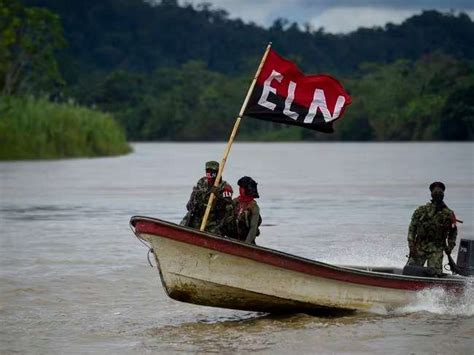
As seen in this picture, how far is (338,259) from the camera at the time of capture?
20.0 m

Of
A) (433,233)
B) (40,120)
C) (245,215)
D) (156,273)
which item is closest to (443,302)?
(433,233)

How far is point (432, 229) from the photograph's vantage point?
47.0ft

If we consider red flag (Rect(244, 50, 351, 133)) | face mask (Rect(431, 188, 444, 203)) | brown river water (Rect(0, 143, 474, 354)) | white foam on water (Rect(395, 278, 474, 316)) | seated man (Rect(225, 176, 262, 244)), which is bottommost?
brown river water (Rect(0, 143, 474, 354))

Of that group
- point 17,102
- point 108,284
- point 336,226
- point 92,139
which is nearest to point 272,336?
point 108,284

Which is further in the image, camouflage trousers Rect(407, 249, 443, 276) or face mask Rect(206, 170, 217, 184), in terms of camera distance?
camouflage trousers Rect(407, 249, 443, 276)

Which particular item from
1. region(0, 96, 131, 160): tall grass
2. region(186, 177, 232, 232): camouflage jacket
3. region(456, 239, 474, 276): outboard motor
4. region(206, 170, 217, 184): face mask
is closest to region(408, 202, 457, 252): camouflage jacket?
region(456, 239, 474, 276): outboard motor

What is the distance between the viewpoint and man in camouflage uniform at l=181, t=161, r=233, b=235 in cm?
1398

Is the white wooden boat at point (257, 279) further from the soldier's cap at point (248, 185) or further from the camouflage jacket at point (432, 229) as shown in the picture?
the soldier's cap at point (248, 185)

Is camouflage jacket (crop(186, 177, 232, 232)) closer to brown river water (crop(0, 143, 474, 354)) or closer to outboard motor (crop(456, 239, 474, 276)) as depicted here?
A: brown river water (crop(0, 143, 474, 354))

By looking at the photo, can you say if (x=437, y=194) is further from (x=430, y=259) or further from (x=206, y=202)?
(x=206, y=202)

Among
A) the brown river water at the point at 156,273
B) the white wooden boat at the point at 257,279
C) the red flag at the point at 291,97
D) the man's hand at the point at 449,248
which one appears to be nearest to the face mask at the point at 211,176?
the red flag at the point at 291,97

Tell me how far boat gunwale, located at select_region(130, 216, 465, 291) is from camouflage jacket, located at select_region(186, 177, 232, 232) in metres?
1.07

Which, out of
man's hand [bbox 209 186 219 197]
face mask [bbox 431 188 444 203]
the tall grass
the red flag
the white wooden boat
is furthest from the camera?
the tall grass

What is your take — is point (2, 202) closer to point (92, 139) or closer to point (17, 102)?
point (17, 102)
